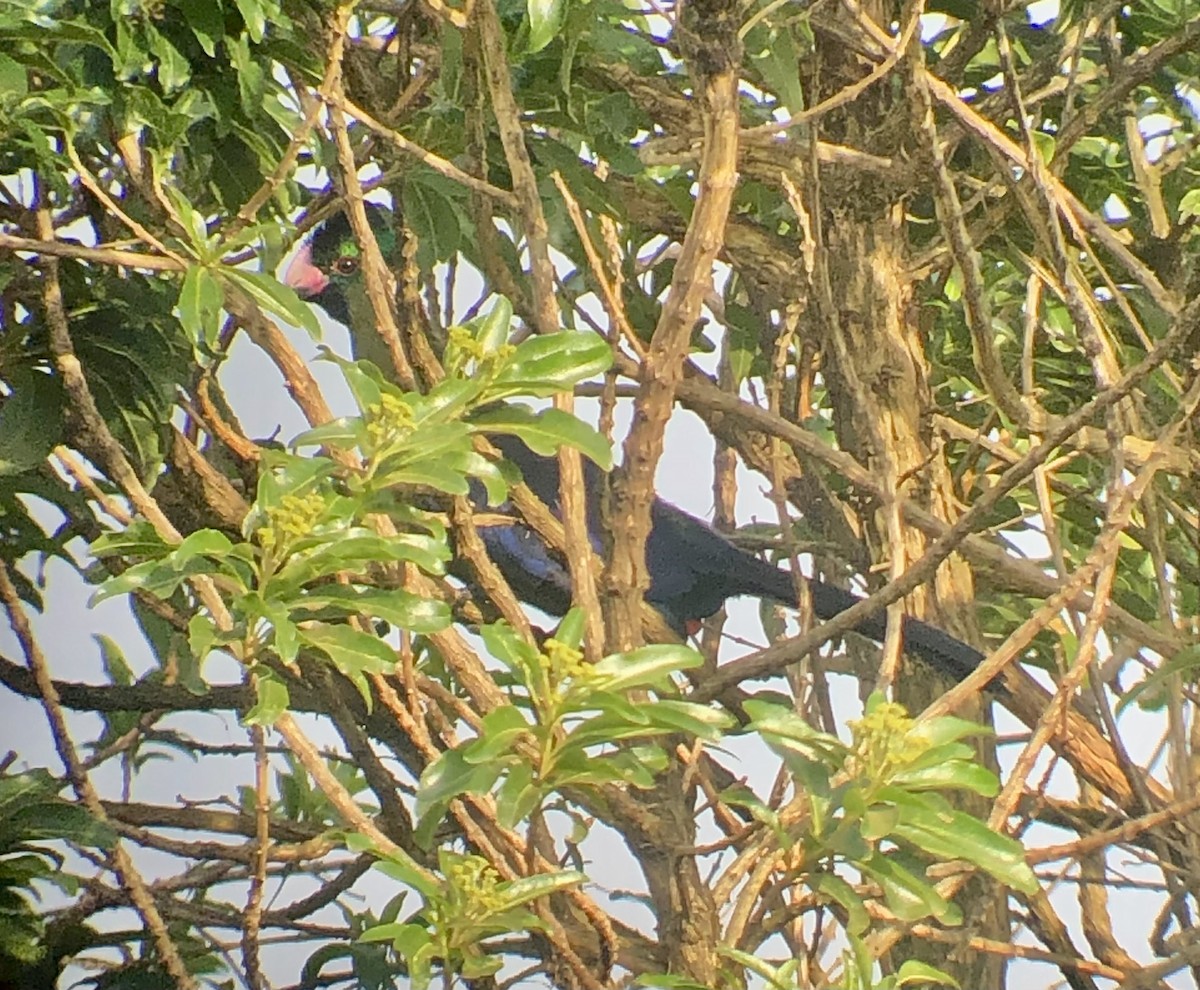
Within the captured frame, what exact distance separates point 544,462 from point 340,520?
749mm

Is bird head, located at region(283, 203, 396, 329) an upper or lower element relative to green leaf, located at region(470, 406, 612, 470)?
upper

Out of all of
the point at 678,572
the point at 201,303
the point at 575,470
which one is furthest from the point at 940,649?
the point at 201,303

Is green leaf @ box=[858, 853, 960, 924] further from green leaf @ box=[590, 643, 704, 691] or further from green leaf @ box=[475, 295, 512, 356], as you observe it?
green leaf @ box=[475, 295, 512, 356]

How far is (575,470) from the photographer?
0.75m

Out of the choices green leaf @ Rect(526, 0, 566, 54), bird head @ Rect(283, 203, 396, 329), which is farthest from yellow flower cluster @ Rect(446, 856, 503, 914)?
bird head @ Rect(283, 203, 396, 329)

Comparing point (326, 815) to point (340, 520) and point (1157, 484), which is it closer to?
point (340, 520)

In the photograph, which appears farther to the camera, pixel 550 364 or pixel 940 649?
pixel 940 649

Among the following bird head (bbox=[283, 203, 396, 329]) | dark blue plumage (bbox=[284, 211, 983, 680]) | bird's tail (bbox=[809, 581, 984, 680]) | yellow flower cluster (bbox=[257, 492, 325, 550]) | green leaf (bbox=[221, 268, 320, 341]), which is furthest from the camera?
bird head (bbox=[283, 203, 396, 329])

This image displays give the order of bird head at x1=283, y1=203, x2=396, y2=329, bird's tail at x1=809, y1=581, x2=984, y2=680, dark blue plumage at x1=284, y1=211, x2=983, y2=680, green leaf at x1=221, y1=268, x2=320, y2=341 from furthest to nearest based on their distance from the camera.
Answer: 1. bird head at x1=283, y1=203, x2=396, y2=329
2. dark blue plumage at x1=284, y1=211, x2=983, y2=680
3. bird's tail at x1=809, y1=581, x2=984, y2=680
4. green leaf at x1=221, y1=268, x2=320, y2=341

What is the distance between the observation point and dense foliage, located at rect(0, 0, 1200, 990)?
2.10ft

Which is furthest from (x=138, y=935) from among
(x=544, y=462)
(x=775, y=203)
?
(x=775, y=203)

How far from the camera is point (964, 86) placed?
1.18 meters

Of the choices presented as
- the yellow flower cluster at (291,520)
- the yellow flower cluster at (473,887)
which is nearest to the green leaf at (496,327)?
the yellow flower cluster at (291,520)

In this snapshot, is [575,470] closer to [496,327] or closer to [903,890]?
[496,327]
